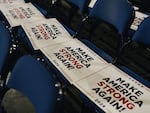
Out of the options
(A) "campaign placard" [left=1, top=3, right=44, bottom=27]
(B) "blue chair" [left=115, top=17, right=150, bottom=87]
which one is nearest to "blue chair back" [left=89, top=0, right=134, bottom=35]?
(B) "blue chair" [left=115, top=17, right=150, bottom=87]

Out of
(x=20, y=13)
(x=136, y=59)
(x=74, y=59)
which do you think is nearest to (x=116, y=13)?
(x=74, y=59)

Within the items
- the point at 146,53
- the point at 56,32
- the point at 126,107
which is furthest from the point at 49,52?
the point at 146,53

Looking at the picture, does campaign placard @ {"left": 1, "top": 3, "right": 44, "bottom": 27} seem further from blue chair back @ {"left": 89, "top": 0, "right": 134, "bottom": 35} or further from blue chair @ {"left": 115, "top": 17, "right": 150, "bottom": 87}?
blue chair @ {"left": 115, "top": 17, "right": 150, "bottom": 87}

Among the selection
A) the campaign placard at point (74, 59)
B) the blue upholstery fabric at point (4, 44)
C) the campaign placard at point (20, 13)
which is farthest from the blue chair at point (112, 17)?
the blue upholstery fabric at point (4, 44)

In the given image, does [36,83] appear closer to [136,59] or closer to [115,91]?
[115,91]

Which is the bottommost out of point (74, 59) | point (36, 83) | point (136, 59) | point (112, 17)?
point (136, 59)

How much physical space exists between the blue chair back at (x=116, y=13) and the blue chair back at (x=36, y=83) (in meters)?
0.83

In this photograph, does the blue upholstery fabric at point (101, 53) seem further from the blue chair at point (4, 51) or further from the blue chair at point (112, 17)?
the blue chair at point (4, 51)

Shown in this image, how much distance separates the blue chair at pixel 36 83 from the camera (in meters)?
1.10

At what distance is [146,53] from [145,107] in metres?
1.25

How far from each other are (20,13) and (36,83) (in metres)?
1.32

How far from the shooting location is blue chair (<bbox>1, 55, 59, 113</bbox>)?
1101 millimetres

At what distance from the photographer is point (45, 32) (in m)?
2.13

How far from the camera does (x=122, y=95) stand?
4.90 feet
